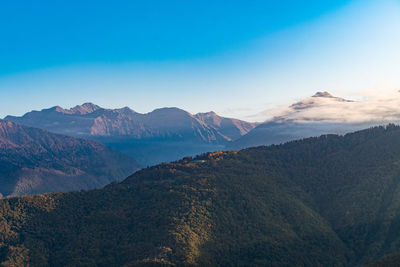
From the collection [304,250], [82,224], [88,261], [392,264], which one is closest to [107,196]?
[82,224]

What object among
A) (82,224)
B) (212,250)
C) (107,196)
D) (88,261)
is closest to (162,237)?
(212,250)

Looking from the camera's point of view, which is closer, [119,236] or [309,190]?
[119,236]

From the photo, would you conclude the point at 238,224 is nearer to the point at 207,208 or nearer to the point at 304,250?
the point at 207,208

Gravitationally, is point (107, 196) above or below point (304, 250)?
above

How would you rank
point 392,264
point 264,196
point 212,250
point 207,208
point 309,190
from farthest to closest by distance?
point 309,190 → point 264,196 → point 207,208 → point 212,250 → point 392,264

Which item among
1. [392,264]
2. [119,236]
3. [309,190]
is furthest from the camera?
[309,190]

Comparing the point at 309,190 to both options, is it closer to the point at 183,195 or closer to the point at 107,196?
the point at 183,195
